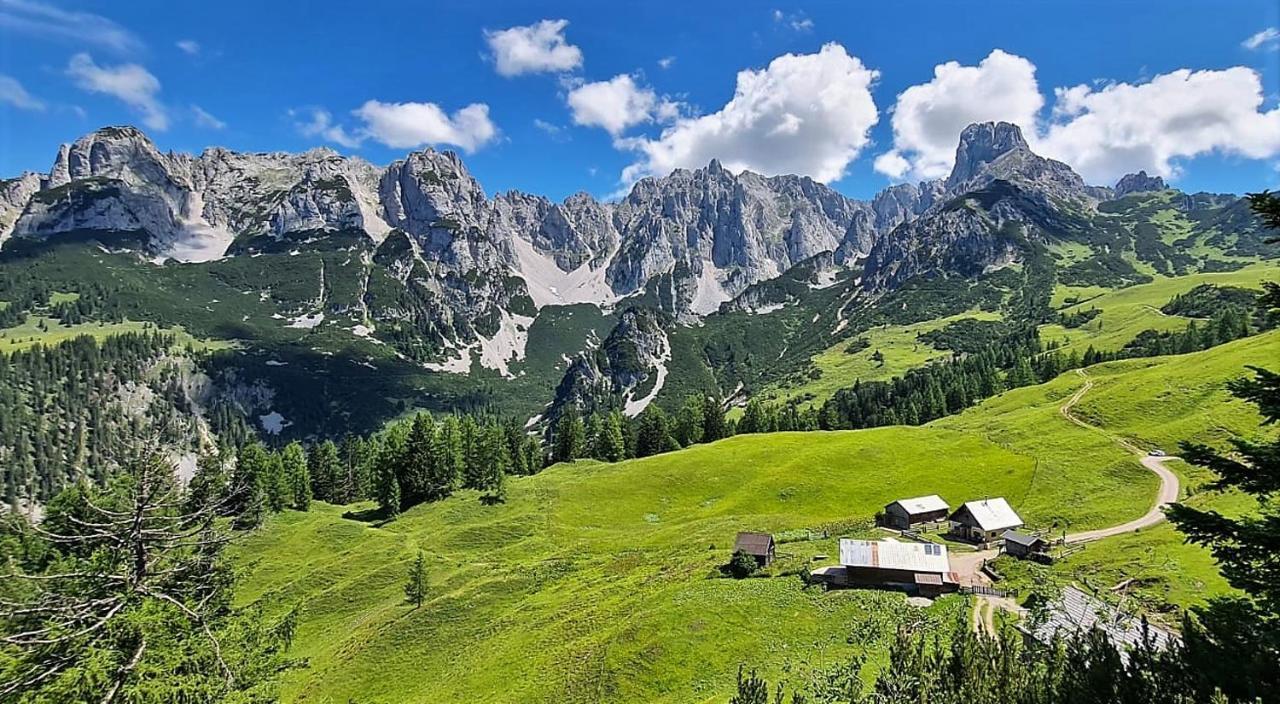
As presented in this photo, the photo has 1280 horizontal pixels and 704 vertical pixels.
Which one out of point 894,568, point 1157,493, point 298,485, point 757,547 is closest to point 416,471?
point 298,485

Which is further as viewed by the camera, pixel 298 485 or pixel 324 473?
pixel 324 473

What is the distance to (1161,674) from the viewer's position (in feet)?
51.1

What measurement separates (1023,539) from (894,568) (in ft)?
52.9

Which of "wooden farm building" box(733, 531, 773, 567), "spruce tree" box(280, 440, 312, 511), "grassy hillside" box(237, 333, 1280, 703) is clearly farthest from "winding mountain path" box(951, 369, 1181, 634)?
"spruce tree" box(280, 440, 312, 511)

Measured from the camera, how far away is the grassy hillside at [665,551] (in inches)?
1706

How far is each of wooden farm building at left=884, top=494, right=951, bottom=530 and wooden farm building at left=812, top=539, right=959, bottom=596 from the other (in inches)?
859

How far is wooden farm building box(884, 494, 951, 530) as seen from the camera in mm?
73500

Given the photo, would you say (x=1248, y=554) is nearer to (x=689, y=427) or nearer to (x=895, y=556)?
(x=895, y=556)

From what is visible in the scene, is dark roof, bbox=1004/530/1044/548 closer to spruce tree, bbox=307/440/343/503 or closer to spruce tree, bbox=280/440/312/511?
spruce tree, bbox=280/440/312/511

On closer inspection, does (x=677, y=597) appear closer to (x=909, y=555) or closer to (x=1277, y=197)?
(x=909, y=555)

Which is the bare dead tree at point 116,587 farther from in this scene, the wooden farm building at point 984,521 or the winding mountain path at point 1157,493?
the wooden farm building at point 984,521

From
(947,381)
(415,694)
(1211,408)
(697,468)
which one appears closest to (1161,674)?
(415,694)

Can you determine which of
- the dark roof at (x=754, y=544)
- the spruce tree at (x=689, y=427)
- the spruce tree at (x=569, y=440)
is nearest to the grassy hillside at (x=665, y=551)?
the dark roof at (x=754, y=544)

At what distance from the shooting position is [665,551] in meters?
70.8
